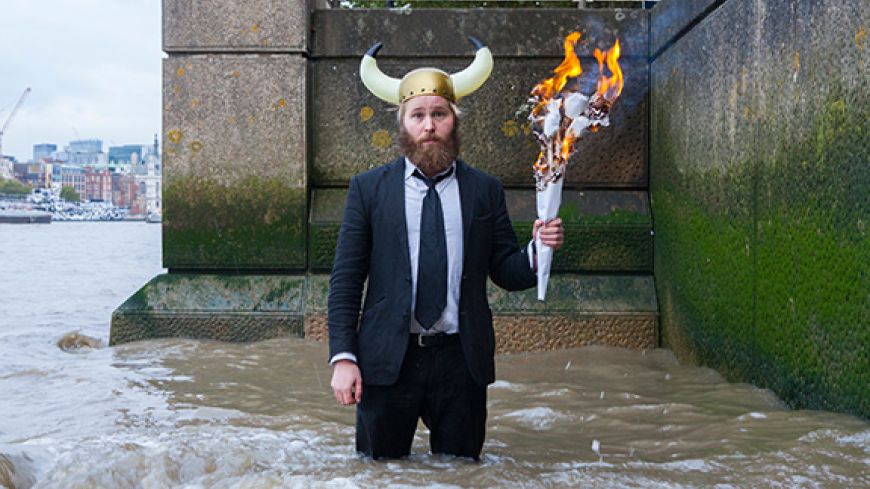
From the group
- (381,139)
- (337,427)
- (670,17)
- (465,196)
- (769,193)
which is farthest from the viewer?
(381,139)

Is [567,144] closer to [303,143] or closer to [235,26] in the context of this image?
[303,143]

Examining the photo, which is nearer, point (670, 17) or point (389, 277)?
point (389, 277)

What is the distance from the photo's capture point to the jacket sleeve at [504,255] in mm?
3826

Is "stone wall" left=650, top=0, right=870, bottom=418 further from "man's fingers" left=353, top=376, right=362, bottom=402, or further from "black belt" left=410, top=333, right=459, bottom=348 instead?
"man's fingers" left=353, top=376, right=362, bottom=402

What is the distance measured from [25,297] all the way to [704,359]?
1112 centimetres

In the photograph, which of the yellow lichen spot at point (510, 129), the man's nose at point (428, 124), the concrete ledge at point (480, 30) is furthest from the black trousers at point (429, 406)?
the concrete ledge at point (480, 30)

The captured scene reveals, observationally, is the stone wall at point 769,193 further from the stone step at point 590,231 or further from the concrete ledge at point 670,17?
the stone step at point 590,231

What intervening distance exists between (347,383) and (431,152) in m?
0.86

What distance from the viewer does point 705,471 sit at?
390 centimetres

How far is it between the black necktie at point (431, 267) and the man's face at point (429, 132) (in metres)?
0.15

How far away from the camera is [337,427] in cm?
499

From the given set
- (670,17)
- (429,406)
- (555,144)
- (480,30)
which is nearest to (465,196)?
(555,144)

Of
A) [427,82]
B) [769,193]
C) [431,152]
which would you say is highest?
[427,82]

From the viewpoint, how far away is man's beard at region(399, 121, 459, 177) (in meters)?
3.72
